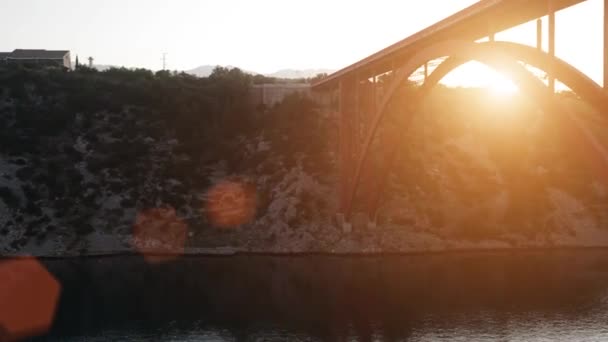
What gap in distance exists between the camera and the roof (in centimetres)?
8262

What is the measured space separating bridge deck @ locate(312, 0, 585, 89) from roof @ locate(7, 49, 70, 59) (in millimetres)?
59378

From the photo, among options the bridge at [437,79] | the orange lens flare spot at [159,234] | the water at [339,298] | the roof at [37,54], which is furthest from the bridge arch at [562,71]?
the roof at [37,54]

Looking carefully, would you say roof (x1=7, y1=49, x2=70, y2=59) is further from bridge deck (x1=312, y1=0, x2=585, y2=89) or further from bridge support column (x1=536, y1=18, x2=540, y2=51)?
bridge support column (x1=536, y1=18, x2=540, y2=51)

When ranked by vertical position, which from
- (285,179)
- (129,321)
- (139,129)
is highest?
(139,129)

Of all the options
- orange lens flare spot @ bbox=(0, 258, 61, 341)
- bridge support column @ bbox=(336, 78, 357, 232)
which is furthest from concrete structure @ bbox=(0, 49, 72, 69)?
bridge support column @ bbox=(336, 78, 357, 232)

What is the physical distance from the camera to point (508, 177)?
52.5 m

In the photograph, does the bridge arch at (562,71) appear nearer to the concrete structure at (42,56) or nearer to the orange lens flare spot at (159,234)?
the orange lens flare spot at (159,234)

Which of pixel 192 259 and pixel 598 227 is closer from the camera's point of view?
pixel 192 259

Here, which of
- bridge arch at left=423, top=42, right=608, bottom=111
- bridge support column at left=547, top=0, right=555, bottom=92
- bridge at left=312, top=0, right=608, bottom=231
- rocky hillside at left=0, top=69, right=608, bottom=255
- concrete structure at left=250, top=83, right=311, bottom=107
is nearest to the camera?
bridge arch at left=423, top=42, right=608, bottom=111

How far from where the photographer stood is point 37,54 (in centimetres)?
8438

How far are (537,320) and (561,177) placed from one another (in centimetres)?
2650

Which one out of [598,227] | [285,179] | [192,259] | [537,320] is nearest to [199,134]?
[285,179]

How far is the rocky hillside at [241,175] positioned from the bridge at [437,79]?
109 inches

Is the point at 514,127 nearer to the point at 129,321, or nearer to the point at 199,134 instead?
the point at 199,134
